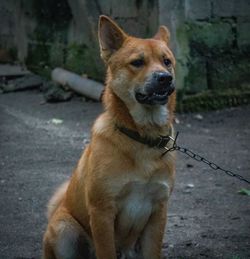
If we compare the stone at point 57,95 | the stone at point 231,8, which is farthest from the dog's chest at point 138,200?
the stone at point 57,95

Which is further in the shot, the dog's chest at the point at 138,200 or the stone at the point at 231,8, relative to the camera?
the stone at the point at 231,8

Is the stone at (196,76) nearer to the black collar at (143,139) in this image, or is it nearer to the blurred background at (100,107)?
the blurred background at (100,107)

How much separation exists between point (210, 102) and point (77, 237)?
5684mm

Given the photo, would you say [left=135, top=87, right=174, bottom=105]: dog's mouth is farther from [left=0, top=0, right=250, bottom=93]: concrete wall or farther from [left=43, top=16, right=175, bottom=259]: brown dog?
[left=0, top=0, right=250, bottom=93]: concrete wall

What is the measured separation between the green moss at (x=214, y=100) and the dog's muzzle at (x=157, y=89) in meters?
5.36

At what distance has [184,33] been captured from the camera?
934 cm

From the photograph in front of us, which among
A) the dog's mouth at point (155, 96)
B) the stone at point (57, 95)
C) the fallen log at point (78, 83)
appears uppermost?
the dog's mouth at point (155, 96)

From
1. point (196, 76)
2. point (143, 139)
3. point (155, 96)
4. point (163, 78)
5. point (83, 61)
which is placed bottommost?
point (83, 61)

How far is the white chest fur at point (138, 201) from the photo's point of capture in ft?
13.4

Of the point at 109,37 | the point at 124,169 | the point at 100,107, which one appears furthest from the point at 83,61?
the point at 124,169

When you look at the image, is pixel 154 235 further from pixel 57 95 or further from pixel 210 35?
pixel 57 95

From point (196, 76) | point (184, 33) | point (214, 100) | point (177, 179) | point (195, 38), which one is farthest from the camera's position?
point (214, 100)

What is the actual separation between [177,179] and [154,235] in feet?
8.09

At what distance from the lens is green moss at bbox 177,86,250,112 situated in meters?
9.59
